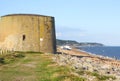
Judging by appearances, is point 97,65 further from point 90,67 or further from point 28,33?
point 28,33

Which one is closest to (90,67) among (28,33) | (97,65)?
(97,65)

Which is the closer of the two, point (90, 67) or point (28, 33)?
point (90, 67)

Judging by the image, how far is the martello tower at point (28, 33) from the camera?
33.7 metres

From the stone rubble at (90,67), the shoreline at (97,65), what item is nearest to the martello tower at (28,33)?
the shoreline at (97,65)

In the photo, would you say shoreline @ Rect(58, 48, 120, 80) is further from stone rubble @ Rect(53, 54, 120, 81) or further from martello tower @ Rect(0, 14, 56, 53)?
martello tower @ Rect(0, 14, 56, 53)

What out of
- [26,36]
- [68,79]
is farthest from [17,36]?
[68,79]

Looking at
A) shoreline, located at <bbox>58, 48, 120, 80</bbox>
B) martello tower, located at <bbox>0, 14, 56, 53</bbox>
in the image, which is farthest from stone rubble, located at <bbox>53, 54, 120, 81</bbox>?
martello tower, located at <bbox>0, 14, 56, 53</bbox>

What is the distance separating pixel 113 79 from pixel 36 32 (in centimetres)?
2056

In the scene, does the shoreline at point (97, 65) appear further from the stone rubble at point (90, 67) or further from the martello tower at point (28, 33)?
the martello tower at point (28, 33)

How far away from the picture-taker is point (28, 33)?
33656mm

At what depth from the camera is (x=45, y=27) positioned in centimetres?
3469

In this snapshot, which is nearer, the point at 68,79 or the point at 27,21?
the point at 68,79

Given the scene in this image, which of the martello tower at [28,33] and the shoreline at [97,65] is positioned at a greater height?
the martello tower at [28,33]

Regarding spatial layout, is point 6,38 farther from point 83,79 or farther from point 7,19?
point 83,79
